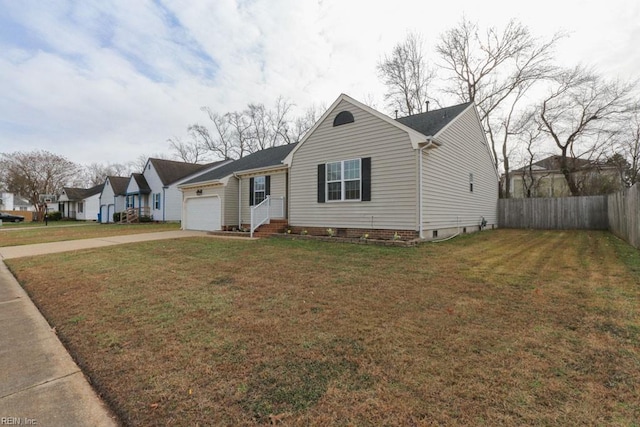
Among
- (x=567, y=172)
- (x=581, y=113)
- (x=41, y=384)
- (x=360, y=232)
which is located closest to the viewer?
(x=41, y=384)

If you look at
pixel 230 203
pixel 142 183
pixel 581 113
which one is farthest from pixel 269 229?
pixel 581 113

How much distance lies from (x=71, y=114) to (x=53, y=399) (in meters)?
22.1

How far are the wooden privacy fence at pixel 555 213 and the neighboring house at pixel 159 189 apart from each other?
2447 cm

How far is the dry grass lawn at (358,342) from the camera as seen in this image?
193cm

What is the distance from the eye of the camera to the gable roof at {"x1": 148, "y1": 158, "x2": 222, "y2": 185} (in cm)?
2569

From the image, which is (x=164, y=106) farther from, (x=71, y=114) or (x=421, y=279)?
(x=421, y=279)

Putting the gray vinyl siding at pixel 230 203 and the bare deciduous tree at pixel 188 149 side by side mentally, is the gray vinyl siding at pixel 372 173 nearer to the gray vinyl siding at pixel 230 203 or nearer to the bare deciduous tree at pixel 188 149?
the gray vinyl siding at pixel 230 203

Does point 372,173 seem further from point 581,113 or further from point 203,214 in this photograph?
point 581,113

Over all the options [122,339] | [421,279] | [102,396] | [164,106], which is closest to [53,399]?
[102,396]

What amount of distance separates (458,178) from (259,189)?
29.6 feet

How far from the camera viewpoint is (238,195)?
50.6 ft

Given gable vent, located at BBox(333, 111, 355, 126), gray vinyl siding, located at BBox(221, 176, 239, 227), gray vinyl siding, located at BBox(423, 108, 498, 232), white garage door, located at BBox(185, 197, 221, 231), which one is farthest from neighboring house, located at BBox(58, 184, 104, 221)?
gray vinyl siding, located at BBox(423, 108, 498, 232)

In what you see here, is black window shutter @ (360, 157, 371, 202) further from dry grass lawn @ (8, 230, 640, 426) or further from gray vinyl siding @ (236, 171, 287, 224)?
dry grass lawn @ (8, 230, 640, 426)

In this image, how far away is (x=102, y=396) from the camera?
2.13 meters
